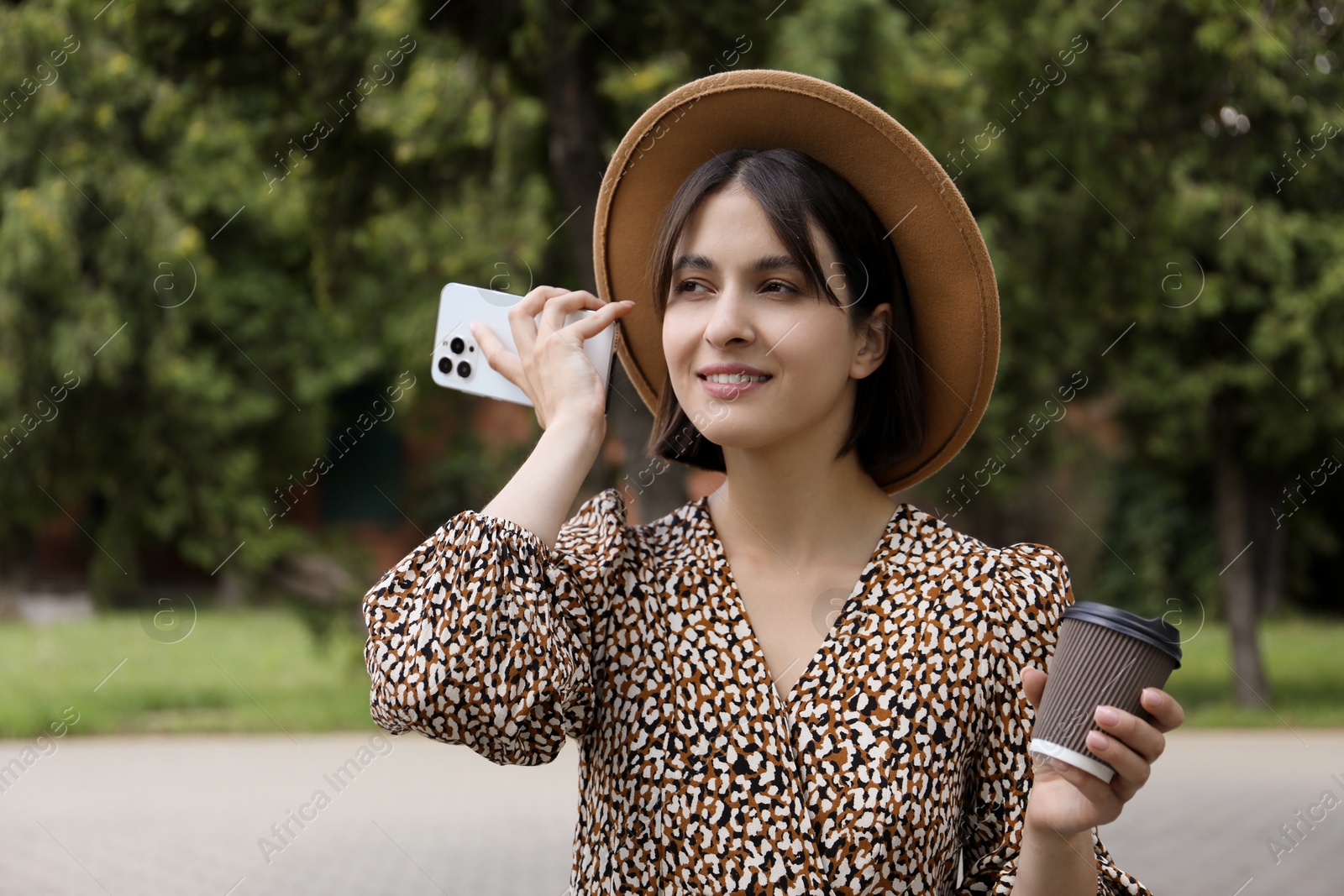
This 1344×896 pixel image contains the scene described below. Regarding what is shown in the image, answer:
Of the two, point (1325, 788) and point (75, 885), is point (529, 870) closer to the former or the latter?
point (75, 885)

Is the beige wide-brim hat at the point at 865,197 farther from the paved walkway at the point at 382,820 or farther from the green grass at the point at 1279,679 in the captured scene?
the green grass at the point at 1279,679

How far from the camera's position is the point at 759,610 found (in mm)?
1878

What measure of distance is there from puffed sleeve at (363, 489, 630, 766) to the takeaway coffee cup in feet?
1.98

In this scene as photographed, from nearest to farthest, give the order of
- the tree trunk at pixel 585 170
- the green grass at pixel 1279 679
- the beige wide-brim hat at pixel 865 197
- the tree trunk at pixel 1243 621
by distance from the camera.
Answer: the beige wide-brim hat at pixel 865 197, the tree trunk at pixel 585 170, the green grass at pixel 1279 679, the tree trunk at pixel 1243 621

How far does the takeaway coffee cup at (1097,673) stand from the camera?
138cm

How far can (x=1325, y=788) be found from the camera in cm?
892

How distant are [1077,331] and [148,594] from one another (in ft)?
59.9

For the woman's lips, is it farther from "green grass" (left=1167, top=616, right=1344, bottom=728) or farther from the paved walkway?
"green grass" (left=1167, top=616, right=1344, bottom=728)

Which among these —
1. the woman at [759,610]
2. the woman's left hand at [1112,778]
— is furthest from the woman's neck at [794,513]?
the woman's left hand at [1112,778]

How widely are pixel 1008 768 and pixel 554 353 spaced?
0.83 meters

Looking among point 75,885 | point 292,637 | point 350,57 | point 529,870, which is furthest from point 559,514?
point 292,637

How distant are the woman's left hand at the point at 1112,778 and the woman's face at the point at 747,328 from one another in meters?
0.54

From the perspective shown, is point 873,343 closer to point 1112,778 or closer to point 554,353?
point 554,353

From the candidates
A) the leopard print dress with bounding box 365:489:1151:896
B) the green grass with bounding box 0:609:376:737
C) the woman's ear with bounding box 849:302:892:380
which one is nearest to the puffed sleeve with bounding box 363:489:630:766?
the leopard print dress with bounding box 365:489:1151:896
